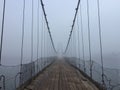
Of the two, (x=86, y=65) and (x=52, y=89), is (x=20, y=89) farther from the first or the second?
(x=86, y=65)

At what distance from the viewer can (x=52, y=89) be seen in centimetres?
872

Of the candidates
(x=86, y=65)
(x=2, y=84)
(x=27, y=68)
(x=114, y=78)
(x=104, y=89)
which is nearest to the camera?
(x=2, y=84)

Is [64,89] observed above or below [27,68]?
below

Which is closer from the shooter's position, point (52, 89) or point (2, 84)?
point (2, 84)

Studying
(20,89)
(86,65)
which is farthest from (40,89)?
(86,65)

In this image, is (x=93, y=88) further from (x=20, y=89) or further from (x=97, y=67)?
(x=97, y=67)

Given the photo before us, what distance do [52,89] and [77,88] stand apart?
855 mm

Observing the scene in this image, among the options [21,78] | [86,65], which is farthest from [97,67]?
[21,78]

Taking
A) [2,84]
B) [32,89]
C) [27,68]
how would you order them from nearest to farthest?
[2,84] < [32,89] < [27,68]

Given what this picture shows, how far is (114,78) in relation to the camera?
62.5 ft

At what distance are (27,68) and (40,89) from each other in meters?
1.80

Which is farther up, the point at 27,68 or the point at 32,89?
the point at 27,68

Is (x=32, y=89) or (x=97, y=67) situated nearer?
(x=32, y=89)

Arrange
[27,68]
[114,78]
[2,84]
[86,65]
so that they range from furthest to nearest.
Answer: [114,78] → [86,65] → [27,68] → [2,84]
